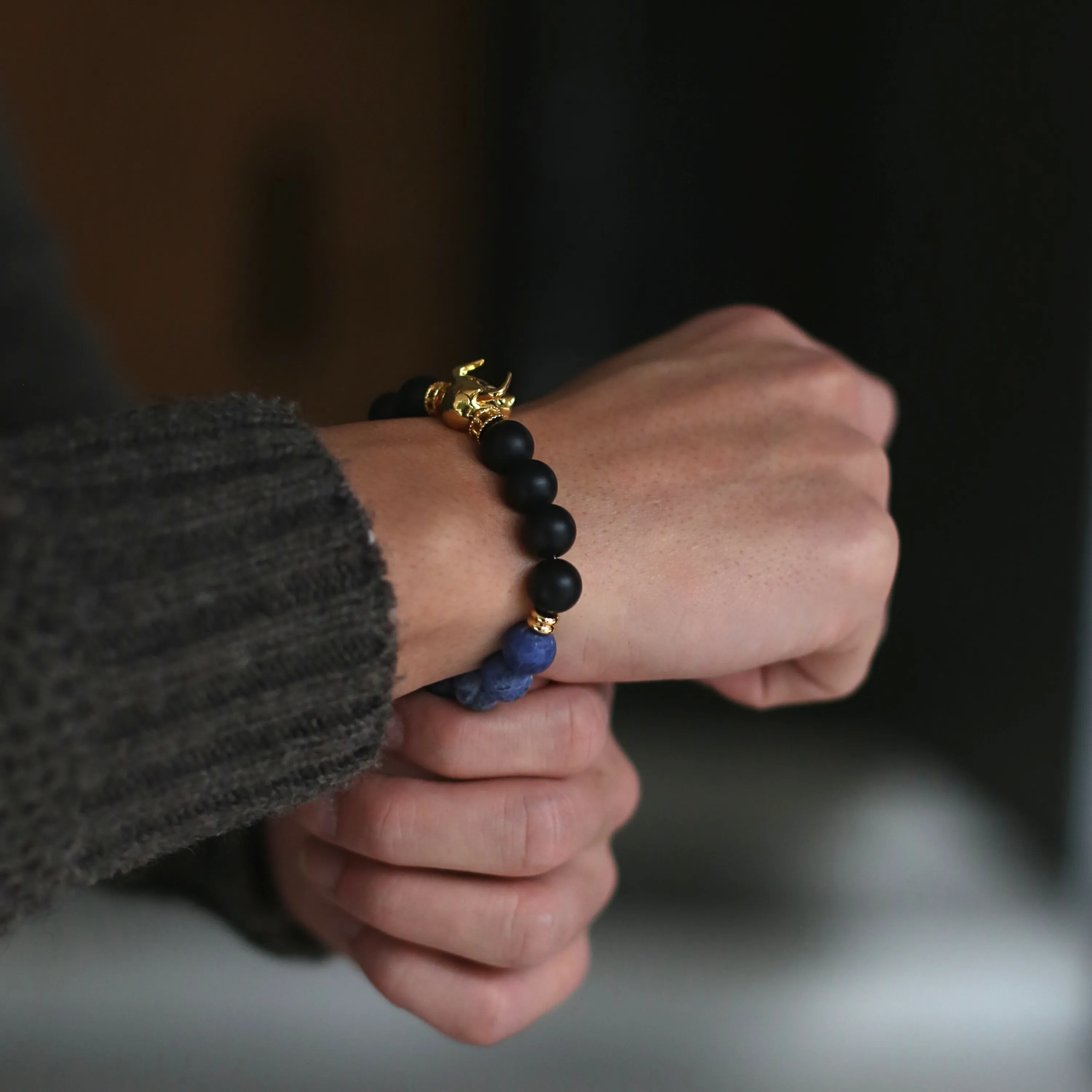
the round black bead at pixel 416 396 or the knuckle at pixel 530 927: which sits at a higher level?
the round black bead at pixel 416 396

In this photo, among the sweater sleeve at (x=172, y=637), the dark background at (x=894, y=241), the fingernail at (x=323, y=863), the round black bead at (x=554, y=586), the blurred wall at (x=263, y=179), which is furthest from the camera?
the blurred wall at (x=263, y=179)

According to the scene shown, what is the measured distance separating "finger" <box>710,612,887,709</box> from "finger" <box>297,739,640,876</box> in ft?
0.39

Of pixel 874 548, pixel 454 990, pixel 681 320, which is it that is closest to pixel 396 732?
pixel 454 990

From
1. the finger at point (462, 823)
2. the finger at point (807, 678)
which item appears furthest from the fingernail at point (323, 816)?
the finger at point (807, 678)

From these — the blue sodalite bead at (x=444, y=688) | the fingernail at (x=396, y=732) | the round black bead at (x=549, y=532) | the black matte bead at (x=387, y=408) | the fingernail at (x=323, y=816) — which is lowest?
the fingernail at (x=323, y=816)

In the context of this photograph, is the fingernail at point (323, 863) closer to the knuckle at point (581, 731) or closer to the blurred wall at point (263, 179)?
the knuckle at point (581, 731)

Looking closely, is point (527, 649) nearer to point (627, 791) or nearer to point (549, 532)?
point (549, 532)

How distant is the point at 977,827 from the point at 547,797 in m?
0.91

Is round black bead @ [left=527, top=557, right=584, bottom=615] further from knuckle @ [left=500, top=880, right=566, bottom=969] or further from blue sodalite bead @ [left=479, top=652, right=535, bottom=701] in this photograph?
knuckle @ [left=500, top=880, right=566, bottom=969]

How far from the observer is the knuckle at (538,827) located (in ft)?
1.63

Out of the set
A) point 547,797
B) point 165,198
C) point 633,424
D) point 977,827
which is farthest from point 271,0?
point 977,827

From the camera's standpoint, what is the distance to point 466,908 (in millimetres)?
503

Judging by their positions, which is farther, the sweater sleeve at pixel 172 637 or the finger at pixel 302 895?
the finger at pixel 302 895

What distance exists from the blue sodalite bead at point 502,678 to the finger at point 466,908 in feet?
0.34
